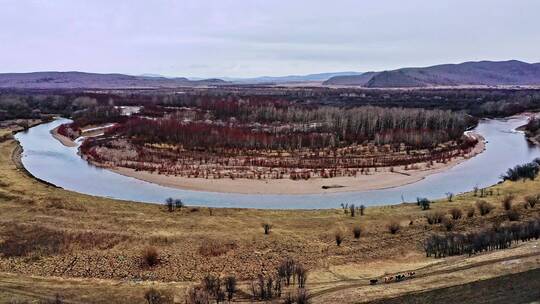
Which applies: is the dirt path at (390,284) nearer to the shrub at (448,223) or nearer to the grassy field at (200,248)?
the grassy field at (200,248)

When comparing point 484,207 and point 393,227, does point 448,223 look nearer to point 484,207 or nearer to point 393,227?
point 393,227

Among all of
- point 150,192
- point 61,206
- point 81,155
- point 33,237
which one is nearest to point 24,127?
point 81,155

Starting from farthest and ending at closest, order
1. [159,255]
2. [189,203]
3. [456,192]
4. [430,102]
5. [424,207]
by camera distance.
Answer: [430,102] < [456,192] < [189,203] < [424,207] < [159,255]

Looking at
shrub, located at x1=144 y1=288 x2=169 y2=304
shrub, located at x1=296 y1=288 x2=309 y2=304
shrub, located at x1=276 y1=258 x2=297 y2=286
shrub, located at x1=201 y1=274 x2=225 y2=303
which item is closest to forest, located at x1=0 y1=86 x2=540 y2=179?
shrub, located at x1=276 y1=258 x2=297 y2=286

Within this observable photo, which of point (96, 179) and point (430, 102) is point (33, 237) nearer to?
point (96, 179)

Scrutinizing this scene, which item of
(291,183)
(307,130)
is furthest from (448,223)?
(307,130)

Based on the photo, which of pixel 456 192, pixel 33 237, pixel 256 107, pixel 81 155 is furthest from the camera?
pixel 256 107
